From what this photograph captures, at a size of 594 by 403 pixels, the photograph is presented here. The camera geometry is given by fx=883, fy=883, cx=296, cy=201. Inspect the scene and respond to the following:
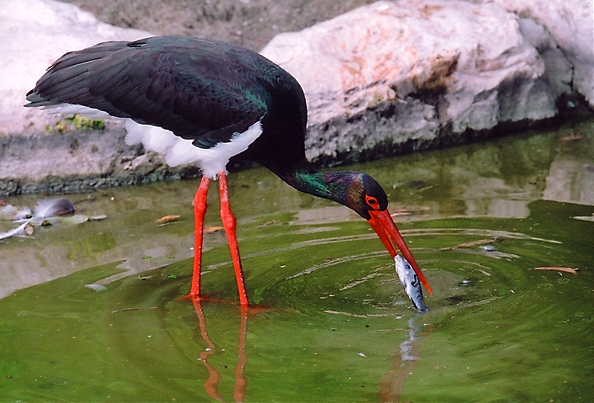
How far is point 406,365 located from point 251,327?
892 millimetres

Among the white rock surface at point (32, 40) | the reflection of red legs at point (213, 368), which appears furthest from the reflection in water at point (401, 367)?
the white rock surface at point (32, 40)

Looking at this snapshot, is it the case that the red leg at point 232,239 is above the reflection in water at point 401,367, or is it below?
above

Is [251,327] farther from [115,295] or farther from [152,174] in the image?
[152,174]

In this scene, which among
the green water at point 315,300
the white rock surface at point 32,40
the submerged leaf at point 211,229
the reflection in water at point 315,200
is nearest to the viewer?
the green water at point 315,300

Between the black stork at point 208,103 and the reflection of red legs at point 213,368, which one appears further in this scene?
the black stork at point 208,103

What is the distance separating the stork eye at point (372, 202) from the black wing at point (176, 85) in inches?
28.3

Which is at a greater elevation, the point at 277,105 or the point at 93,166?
the point at 277,105

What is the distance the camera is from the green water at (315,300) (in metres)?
3.69

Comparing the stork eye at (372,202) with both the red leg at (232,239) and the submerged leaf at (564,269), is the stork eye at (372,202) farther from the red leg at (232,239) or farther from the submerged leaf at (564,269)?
the submerged leaf at (564,269)

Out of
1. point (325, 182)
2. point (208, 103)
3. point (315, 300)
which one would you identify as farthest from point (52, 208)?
point (315, 300)

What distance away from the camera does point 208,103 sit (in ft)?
15.6

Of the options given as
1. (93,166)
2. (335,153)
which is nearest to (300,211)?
(335,153)

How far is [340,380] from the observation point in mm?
3678

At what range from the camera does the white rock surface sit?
21.2ft
